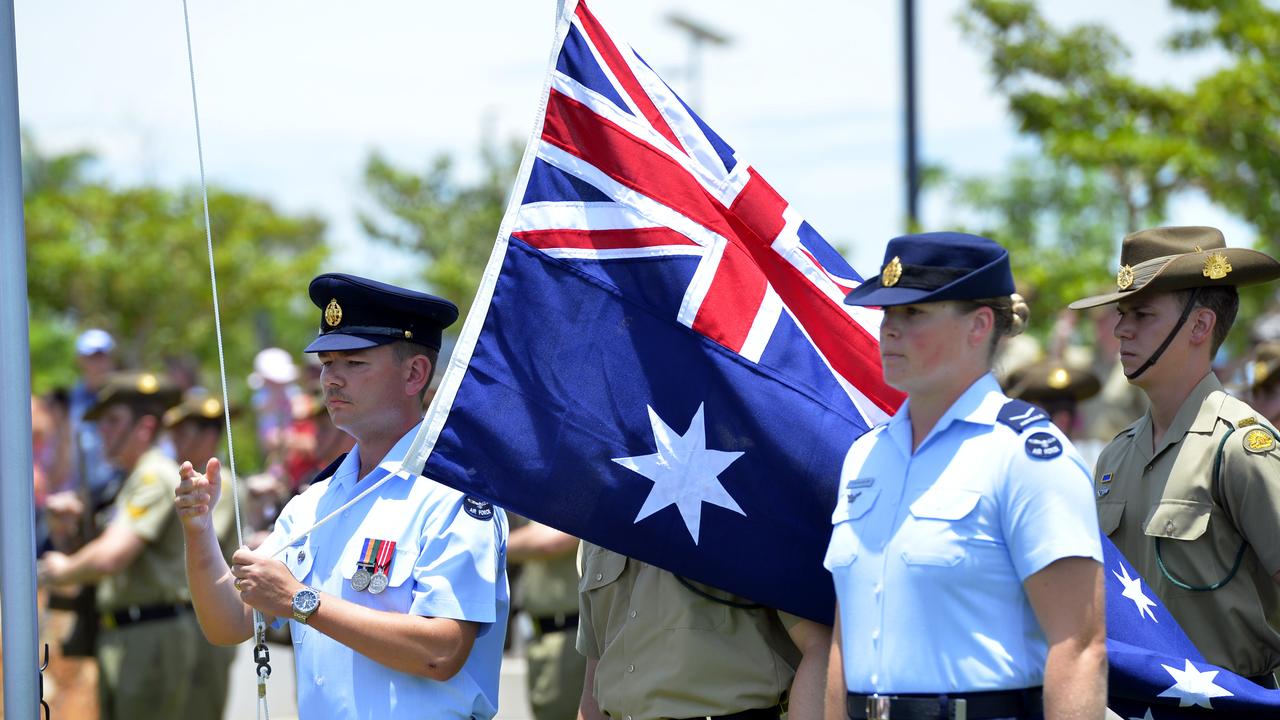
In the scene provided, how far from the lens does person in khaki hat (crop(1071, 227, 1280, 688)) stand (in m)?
4.05

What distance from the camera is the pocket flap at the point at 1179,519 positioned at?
4.08 m

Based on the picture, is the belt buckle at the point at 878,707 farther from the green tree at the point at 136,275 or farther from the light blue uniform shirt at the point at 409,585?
the green tree at the point at 136,275

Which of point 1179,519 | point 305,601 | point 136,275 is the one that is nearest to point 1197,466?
point 1179,519

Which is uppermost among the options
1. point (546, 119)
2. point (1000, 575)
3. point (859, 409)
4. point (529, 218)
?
point (546, 119)

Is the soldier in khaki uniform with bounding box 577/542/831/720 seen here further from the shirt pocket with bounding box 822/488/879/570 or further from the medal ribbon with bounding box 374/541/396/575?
the medal ribbon with bounding box 374/541/396/575

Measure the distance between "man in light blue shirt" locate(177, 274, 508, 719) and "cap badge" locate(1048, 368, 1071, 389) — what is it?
156 inches

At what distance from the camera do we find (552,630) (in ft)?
23.7

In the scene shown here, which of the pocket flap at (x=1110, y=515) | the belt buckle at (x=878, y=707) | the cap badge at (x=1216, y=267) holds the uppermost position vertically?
the cap badge at (x=1216, y=267)

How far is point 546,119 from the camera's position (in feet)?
12.7

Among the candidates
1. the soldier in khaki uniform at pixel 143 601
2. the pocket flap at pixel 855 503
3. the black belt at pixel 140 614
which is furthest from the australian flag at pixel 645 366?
the black belt at pixel 140 614

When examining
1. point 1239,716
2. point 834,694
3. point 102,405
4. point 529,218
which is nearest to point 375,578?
A: point 529,218

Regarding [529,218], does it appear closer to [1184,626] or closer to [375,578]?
[375,578]

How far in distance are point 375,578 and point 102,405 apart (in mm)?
5460

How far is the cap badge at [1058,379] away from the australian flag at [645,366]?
341 centimetres
